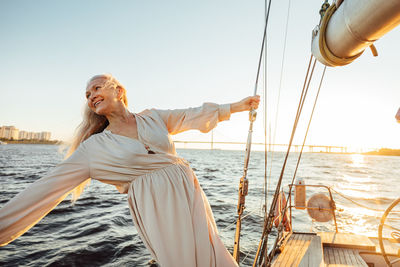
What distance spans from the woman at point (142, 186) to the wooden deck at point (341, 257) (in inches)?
80.9

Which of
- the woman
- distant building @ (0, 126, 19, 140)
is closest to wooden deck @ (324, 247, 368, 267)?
the woman

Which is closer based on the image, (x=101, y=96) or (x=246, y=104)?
(x=101, y=96)

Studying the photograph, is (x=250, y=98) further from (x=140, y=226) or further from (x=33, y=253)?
(x=33, y=253)

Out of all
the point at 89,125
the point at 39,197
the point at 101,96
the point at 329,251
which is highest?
the point at 101,96

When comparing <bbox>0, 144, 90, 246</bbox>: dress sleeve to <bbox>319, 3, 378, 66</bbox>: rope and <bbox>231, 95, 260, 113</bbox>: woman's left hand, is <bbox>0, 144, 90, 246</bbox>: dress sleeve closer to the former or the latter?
<bbox>231, 95, 260, 113</bbox>: woman's left hand

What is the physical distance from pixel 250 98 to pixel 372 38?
0.79m

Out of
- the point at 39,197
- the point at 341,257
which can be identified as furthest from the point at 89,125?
the point at 341,257

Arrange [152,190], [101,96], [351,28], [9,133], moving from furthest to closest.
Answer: [9,133] → [101,96] → [152,190] → [351,28]

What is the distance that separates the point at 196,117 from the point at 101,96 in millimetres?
530

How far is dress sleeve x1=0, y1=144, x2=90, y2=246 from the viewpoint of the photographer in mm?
941

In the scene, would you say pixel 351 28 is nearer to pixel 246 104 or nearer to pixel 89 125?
pixel 246 104

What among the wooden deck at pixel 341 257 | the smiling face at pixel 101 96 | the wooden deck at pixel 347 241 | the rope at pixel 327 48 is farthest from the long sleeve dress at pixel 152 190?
the wooden deck at pixel 347 241

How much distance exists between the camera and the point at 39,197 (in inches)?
39.6

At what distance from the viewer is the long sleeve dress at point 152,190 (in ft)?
3.59
